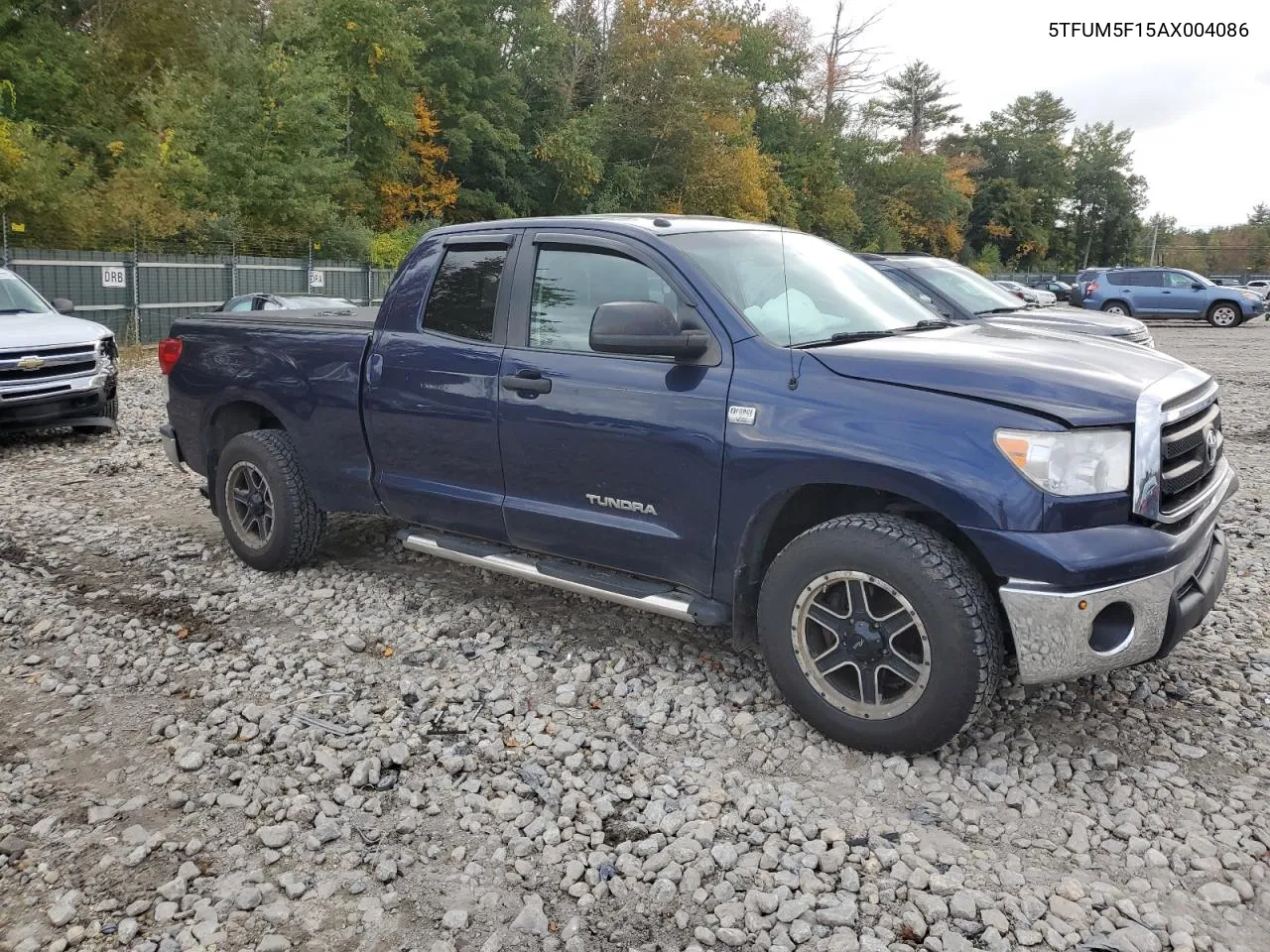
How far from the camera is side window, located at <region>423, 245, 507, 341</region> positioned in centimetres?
478

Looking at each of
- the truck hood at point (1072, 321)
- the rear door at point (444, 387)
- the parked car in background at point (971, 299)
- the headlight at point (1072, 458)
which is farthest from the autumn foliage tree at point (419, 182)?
the headlight at point (1072, 458)

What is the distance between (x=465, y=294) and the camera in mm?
4898

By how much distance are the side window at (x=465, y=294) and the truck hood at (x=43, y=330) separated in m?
6.15

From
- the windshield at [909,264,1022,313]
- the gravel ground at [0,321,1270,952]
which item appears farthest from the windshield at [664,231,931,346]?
the windshield at [909,264,1022,313]

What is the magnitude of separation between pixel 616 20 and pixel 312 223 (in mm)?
23550

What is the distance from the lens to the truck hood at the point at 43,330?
30.5 ft

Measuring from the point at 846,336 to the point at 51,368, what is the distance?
8.25 metres

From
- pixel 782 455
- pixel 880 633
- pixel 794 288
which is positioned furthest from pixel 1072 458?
pixel 794 288

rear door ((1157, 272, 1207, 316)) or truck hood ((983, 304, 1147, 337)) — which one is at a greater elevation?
rear door ((1157, 272, 1207, 316))

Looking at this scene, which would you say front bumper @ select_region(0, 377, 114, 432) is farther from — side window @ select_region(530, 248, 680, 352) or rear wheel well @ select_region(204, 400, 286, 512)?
side window @ select_region(530, 248, 680, 352)

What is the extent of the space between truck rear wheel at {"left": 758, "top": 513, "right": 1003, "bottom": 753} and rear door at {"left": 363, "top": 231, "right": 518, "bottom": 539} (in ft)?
5.14

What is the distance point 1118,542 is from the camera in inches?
129

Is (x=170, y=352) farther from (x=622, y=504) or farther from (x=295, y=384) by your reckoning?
(x=622, y=504)

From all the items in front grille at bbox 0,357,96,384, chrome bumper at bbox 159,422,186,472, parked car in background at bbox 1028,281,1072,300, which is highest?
parked car in background at bbox 1028,281,1072,300
